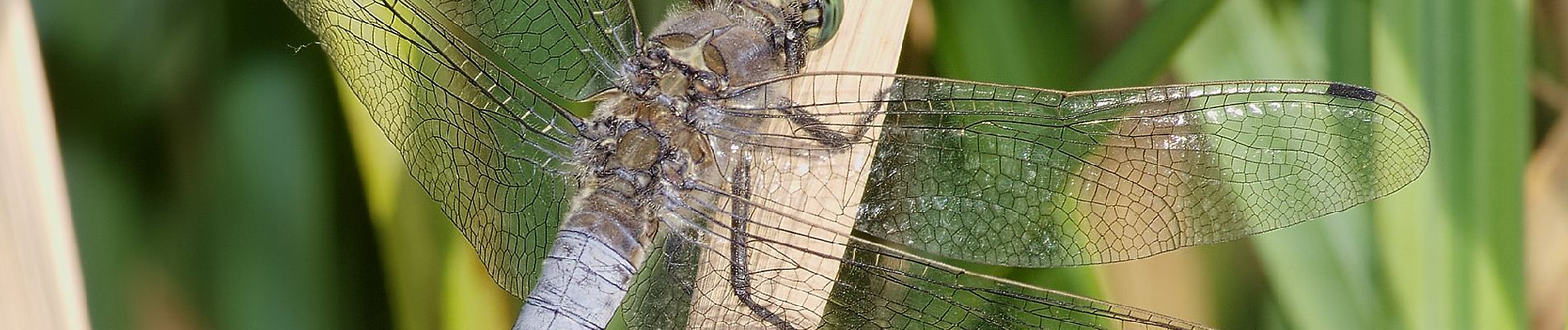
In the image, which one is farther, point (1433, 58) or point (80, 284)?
point (1433, 58)

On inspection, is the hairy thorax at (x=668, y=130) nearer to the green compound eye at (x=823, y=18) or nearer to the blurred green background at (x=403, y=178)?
the green compound eye at (x=823, y=18)

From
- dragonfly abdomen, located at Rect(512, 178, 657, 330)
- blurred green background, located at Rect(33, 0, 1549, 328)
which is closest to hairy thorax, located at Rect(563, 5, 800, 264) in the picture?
dragonfly abdomen, located at Rect(512, 178, 657, 330)

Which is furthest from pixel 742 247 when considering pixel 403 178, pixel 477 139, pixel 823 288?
pixel 403 178

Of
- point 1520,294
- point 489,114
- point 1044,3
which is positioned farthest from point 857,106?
point 1520,294

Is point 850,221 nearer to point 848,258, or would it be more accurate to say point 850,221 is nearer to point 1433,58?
point 848,258

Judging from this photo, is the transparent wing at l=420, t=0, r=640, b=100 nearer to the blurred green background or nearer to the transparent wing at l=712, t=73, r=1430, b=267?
the transparent wing at l=712, t=73, r=1430, b=267

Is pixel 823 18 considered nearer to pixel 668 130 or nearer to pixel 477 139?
pixel 668 130

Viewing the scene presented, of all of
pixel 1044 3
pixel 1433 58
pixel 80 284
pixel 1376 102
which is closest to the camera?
pixel 1376 102
